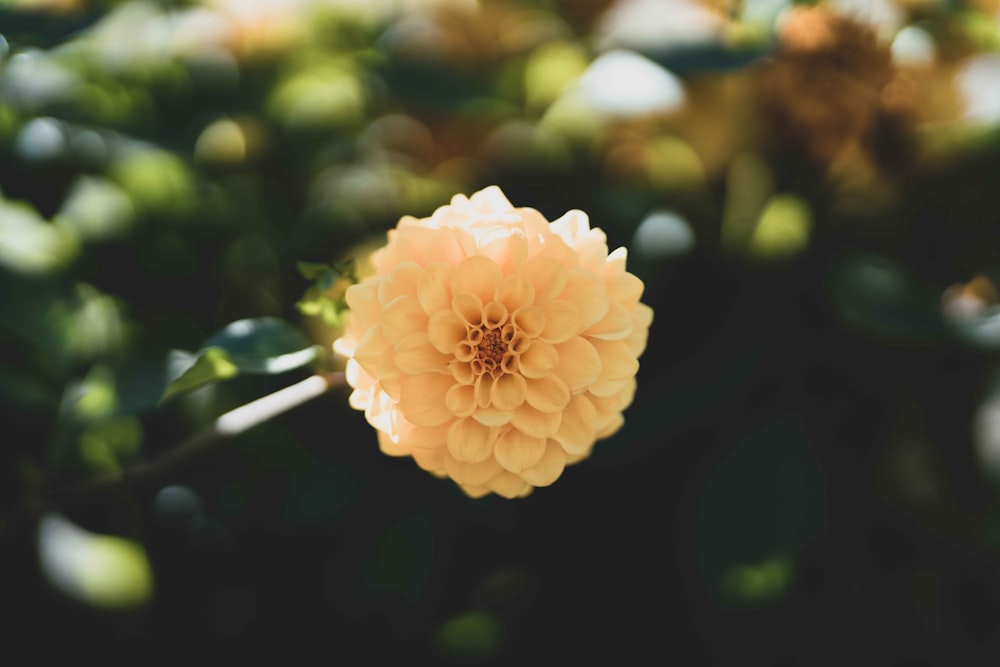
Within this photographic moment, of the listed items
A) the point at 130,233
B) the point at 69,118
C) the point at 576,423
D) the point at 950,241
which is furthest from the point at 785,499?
the point at 69,118

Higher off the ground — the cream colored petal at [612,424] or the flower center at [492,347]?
the flower center at [492,347]

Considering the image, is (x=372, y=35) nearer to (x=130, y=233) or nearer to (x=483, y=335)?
(x=130, y=233)

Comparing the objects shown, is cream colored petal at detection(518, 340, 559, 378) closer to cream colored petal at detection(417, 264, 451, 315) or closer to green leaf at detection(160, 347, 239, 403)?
cream colored petal at detection(417, 264, 451, 315)

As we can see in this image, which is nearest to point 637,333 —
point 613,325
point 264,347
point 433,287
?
point 613,325

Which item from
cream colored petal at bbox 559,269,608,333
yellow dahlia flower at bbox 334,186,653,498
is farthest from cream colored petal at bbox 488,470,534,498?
cream colored petal at bbox 559,269,608,333

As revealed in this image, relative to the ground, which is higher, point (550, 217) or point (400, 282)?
point (400, 282)

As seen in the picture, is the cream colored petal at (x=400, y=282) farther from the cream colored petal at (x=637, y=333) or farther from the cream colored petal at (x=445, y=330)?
the cream colored petal at (x=637, y=333)

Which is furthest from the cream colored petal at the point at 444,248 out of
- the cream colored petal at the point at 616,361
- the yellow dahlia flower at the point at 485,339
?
the cream colored petal at the point at 616,361

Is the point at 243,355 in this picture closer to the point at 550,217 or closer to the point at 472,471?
the point at 472,471
